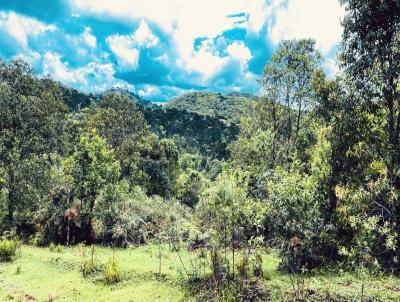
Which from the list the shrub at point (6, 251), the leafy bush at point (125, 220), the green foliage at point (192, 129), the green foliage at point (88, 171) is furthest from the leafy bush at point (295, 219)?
the green foliage at point (192, 129)

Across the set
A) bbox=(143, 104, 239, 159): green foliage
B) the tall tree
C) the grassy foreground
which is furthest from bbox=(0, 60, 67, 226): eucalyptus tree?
bbox=(143, 104, 239, 159): green foliage

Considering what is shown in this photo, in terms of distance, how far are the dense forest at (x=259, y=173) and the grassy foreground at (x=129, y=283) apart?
0.87 metres

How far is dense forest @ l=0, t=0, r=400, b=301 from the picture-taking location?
1830 centimetres

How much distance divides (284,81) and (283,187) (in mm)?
15764

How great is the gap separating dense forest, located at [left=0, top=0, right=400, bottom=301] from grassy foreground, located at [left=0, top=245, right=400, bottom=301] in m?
0.87

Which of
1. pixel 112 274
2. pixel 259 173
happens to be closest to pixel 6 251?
pixel 112 274

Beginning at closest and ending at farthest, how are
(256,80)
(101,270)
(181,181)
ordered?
(101,270) → (256,80) → (181,181)

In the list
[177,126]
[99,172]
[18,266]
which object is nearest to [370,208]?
[18,266]

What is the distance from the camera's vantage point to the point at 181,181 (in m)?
56.5

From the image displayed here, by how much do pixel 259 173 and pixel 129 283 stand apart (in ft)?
29.4

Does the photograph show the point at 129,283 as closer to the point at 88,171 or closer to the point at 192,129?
the point at 88,171

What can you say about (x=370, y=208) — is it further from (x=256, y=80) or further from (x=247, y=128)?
(x=247, y=128)

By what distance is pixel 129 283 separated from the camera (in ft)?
68.8

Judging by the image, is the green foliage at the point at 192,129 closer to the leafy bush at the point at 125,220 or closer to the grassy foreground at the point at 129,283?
the leafy bush at the point at 125,220
